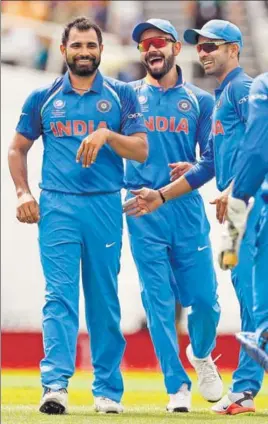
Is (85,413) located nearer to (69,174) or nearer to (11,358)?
(69,174)

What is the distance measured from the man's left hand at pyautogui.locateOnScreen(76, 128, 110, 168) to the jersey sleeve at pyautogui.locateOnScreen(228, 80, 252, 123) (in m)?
0.75

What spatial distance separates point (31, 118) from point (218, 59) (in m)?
1.14

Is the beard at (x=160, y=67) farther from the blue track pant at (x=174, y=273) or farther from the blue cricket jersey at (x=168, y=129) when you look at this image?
the blue track pant at (x=174, y=273)

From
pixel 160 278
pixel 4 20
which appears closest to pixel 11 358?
pixel 4 20

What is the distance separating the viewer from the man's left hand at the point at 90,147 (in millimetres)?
8203

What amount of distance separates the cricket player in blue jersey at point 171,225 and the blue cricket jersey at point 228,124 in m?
0.79

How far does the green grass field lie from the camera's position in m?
7.95

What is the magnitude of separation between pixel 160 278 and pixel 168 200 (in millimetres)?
479

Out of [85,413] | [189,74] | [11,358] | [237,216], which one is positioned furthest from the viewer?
[189,74]

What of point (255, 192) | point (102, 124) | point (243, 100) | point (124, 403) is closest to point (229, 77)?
point (243, 100)

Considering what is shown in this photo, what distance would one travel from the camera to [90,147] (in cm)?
820

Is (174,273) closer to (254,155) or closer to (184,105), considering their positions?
(184,105)

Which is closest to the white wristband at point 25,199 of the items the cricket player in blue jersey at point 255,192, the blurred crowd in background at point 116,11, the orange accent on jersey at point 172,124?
the orange accent on jersey at point 172,124

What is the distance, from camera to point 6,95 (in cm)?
1816
